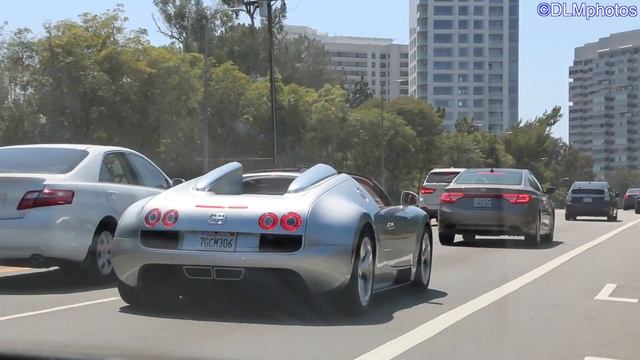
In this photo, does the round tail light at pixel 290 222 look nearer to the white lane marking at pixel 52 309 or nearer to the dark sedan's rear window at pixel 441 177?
the white lane marking at pixel 52 309

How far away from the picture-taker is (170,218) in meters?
7.37

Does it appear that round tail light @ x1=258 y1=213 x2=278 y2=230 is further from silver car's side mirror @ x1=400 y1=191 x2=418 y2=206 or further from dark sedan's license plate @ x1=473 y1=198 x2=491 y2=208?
dark sedan's license plate @ x1=473 y1=198 x2=491 y2=208

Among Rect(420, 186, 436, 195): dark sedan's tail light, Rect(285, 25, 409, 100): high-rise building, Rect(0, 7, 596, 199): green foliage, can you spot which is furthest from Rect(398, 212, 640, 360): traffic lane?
Rect(285, 25, 409, 100): high-rise building

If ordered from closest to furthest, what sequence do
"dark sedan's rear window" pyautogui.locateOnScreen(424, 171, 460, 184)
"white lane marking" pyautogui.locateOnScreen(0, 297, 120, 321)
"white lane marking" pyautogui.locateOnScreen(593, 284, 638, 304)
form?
"white lane marking" pyautogui.locateOnScreen(0, 297, 120, 321) → "white lane marking" pyautogui.locateOnScreen(593, 284, 638, 304) → "dark sedan's rear window" pyautogui.locateOnScreen(424, 171, 460, 184)

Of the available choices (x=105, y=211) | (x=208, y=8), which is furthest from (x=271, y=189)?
(x=208, y=8)

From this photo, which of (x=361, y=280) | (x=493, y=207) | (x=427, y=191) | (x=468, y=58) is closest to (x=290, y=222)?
(x=361, y=280)

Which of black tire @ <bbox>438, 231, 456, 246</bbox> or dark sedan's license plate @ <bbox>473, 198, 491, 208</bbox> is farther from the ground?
dark sedan's license plate @ <bbox>473, 198, 491, 208</bbox>

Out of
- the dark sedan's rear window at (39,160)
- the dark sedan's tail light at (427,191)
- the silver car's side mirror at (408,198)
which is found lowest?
the dark sedan's tail light at (427,191)

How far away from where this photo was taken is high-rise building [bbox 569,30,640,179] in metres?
104

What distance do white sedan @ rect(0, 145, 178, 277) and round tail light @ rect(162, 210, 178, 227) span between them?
220 cm

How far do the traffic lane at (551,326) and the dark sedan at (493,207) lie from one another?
174 inches

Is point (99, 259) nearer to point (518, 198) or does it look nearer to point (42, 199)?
point (42, 199)

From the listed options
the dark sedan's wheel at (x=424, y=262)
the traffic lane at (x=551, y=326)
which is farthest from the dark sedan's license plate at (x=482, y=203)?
the dark sedan's wheel at (x=424, y=262)

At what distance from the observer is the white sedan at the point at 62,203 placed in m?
9.05
